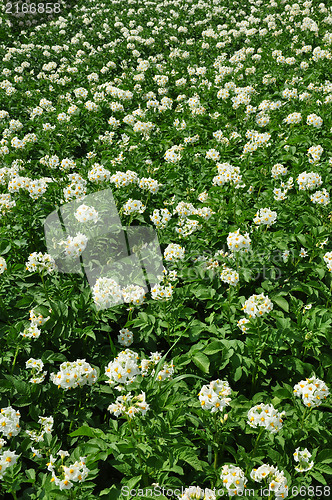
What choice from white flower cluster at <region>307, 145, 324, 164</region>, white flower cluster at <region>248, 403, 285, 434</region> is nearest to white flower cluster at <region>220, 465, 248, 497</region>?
white flower cluster at <region>248, 403, 285, 434</region>

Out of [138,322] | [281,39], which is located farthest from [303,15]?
[138,322]

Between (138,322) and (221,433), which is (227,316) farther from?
(221,433)

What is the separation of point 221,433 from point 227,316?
0.94 metres

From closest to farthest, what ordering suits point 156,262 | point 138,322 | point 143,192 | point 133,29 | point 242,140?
point 138,322
point 156,262
point 143,192
point 242,140
point 133,29

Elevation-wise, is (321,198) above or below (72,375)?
below

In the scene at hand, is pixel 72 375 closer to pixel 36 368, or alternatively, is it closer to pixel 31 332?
pixel 36 368

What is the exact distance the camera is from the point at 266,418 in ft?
6.45

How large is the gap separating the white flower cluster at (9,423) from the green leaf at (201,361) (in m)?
1.09

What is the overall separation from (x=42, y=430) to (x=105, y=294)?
90cm

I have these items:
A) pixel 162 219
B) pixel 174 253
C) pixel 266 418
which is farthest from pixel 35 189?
pixel 266 418

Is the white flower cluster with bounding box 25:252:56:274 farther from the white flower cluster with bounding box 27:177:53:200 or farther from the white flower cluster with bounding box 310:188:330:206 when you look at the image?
the white flower cluster with bounding box 310:188:330:206

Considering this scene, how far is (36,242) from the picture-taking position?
3691 mm

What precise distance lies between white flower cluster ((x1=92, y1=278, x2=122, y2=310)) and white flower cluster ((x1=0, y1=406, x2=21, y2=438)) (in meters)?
0.86

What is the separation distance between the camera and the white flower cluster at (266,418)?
1966 millimetres
